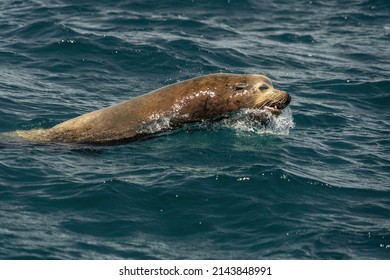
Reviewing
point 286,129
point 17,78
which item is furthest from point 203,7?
point 286,129

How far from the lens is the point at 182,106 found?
14992 mm

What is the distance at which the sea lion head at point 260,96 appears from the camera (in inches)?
590

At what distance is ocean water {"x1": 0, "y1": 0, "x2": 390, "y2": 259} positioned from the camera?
38.0 ft

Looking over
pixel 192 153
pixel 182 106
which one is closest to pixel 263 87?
pixel 182 106

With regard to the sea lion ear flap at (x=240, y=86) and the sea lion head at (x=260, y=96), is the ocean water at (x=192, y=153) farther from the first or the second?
the sea lion ear flap at (x=240, y=86)

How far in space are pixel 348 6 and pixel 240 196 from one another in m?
17.9

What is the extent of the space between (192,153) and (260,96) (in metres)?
1.66

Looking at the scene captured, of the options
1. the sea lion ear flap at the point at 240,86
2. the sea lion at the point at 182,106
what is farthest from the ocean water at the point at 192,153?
the sea lion ear flap at the point at 240,86

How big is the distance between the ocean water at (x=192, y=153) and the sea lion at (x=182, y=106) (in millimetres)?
261

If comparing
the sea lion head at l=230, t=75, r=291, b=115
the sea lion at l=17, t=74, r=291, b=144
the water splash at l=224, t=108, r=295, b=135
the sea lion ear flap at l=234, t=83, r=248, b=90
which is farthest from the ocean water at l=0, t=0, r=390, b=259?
the sea lion ear flap at l=234, t=83, r=248, b=90

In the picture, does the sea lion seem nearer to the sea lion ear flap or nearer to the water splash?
the sea lion ear flap

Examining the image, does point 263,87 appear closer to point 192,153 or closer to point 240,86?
point 240,86

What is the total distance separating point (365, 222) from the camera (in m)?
12.5

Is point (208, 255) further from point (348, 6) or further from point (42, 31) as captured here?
point (348, 6)
